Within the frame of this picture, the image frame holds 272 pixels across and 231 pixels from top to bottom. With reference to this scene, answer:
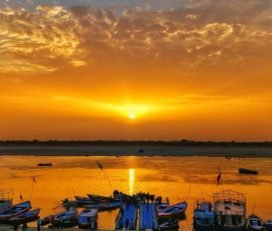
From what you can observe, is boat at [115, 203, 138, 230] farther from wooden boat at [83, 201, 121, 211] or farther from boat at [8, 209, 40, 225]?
boat at [8, 209, 40, 225]

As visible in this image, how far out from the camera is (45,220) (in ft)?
146

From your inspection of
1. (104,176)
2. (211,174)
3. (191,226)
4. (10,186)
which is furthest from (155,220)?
(211,174)

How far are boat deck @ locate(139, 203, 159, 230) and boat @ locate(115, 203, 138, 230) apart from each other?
2.39ft

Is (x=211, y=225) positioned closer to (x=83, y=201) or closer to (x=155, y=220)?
(x=155, y=220)

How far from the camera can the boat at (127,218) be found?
1652 inches

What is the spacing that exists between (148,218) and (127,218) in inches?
85.7

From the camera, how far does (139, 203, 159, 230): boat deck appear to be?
4088cm

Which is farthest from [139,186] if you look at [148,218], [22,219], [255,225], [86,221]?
[255,225]

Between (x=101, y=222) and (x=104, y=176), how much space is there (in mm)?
43763

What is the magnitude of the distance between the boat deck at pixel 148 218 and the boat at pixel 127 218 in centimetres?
73

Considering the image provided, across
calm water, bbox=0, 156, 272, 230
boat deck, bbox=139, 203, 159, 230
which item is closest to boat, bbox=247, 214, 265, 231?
calm water, bbox=0, 156, 272, 230

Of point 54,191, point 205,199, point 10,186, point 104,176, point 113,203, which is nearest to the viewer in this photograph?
point 113,203

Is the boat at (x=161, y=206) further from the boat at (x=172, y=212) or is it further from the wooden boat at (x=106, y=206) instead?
the wooden boat at (x=106, y=206)

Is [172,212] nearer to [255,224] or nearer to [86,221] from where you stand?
[255,224]
